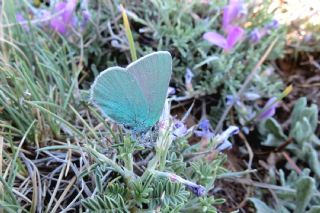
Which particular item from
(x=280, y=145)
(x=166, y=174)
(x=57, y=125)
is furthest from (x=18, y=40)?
(x=280, y=145)

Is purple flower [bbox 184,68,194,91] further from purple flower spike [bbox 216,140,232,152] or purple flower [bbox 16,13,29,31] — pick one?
purple flower [bbox 16,13,29,31]

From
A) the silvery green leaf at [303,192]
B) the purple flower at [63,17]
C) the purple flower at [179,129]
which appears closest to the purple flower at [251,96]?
the silvery green leaf at [303,192]

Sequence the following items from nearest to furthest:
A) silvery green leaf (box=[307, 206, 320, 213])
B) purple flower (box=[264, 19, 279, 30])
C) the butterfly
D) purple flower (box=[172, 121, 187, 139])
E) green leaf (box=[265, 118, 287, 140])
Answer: the butterfly, purple flower (box=[172, 121, 187, 139]), silvery green leaf (box=[307, 206, 320, 213]), green leaf (box=[265, 118, 287, 140]), purple flower (box=[264, 19, 279, 30])

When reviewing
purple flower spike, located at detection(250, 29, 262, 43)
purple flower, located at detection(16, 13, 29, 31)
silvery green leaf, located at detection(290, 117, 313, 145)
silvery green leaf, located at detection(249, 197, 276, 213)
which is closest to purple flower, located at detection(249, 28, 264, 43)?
purple flower spike, located at detection(250, 29, 262, 43)

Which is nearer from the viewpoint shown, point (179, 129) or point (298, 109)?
point (179, 129)

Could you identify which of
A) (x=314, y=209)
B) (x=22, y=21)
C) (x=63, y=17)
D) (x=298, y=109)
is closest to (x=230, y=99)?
(x=298, y=109)

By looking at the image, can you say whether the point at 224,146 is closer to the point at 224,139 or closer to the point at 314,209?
the point at 224,139

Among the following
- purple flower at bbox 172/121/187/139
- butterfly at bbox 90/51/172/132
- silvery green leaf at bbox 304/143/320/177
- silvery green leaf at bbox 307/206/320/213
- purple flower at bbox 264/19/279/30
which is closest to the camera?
butterfly at bbox 90/51/172/132
